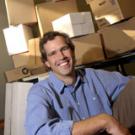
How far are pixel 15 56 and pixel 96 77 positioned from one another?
143 centimetres

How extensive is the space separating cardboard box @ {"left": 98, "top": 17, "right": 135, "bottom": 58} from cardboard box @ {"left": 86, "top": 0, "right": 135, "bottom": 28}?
116mm

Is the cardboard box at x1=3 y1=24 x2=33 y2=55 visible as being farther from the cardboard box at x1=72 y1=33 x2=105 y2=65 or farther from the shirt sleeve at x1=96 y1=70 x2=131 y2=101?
the shirt sleeve at x1=96 y1=70 x2=131 y2=101

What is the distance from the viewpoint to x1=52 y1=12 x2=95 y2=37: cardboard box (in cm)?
248

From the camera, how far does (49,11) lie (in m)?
2.89

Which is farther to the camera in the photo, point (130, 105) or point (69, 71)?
point (69, 71)

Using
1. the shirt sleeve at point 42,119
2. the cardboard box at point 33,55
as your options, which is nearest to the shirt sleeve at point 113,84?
the shirt sleeve at point 42,119

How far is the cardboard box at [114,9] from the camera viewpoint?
2451 mm

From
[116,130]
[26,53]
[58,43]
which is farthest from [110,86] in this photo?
[26,53]

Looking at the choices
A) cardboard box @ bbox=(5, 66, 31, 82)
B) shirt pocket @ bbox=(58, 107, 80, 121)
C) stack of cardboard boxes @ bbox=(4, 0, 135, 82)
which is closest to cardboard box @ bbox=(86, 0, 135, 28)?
stack of cardboard boxes @ bbox=(4, 0, 135, 82)

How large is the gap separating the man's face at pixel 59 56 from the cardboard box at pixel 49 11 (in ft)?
3.76

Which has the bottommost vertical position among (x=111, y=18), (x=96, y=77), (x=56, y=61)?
(x=96, y=77)

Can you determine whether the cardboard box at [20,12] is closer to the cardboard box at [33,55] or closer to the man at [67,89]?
the cardboard box at [33,55]

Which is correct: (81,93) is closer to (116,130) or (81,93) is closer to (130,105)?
(130,105)

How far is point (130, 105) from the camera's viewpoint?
1540 millimetres
